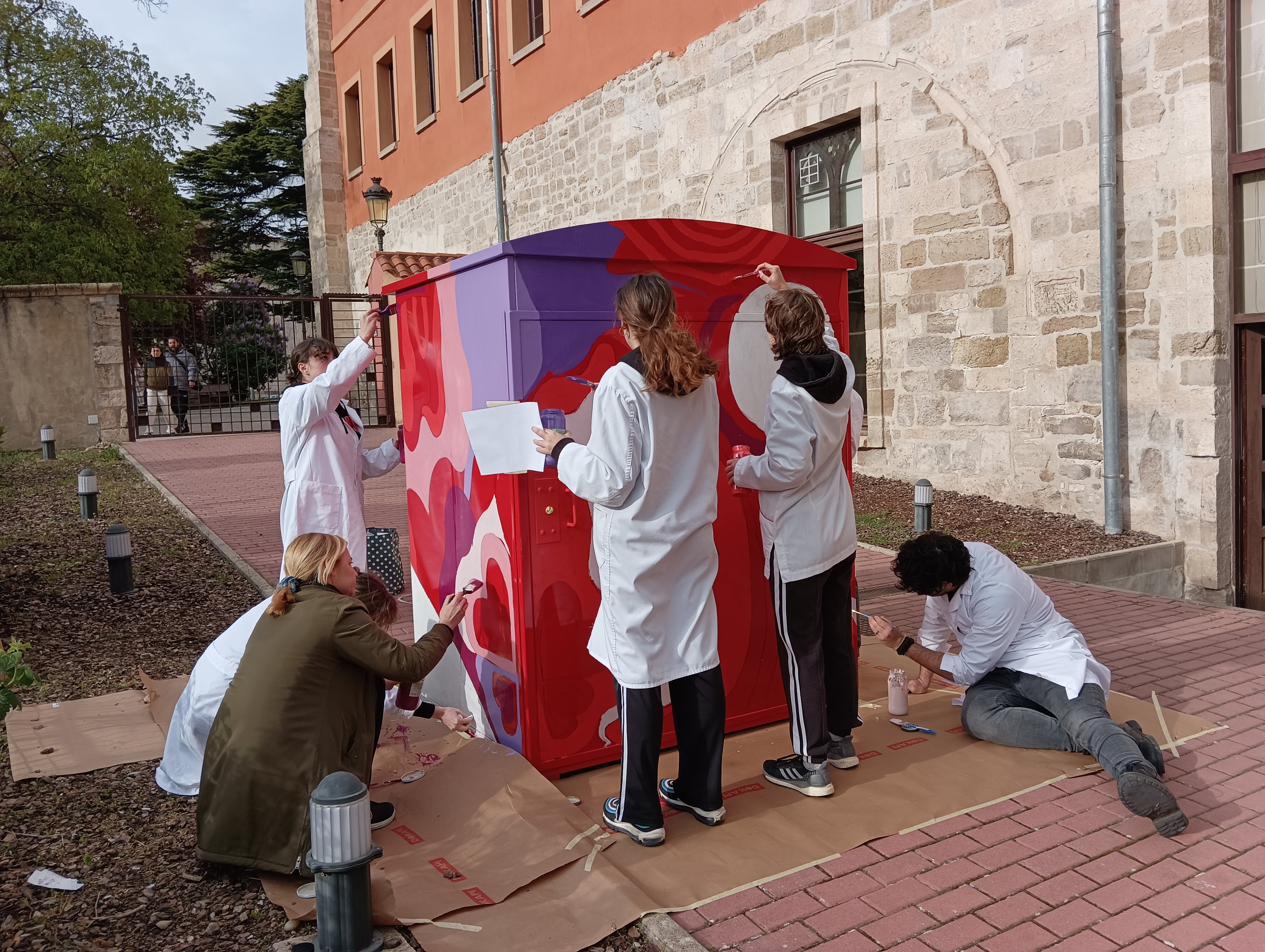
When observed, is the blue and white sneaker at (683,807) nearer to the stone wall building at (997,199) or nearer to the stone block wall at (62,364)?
the stone wall building at (997,199)

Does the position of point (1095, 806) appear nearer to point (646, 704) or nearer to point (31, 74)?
point (646, 704)

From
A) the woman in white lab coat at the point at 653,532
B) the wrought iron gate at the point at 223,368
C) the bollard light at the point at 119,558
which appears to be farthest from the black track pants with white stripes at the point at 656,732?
the wrought iron gate at the point at 223,368

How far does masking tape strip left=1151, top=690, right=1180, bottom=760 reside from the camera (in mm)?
4199

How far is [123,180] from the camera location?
67.9 feet

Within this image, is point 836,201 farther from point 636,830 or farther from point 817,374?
point 636,830

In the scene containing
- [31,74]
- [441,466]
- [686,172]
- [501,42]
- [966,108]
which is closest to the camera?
[441,466]

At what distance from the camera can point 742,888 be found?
3197 millimetres

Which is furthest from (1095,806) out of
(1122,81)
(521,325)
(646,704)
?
(1122,81)

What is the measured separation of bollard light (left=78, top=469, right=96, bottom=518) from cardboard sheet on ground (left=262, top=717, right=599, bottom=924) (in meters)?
6.60

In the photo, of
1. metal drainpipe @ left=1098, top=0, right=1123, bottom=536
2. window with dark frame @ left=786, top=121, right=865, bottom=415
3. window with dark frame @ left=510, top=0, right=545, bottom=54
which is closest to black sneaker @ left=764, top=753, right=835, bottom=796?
metal drainpipe @ left=1098, top=0, right=1123, bottom=536

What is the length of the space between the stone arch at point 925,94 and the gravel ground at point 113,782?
6.82 metres

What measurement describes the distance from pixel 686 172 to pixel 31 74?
1478 centimetres

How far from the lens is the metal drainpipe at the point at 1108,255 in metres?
7.92

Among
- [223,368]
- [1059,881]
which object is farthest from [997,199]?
[223,368]
